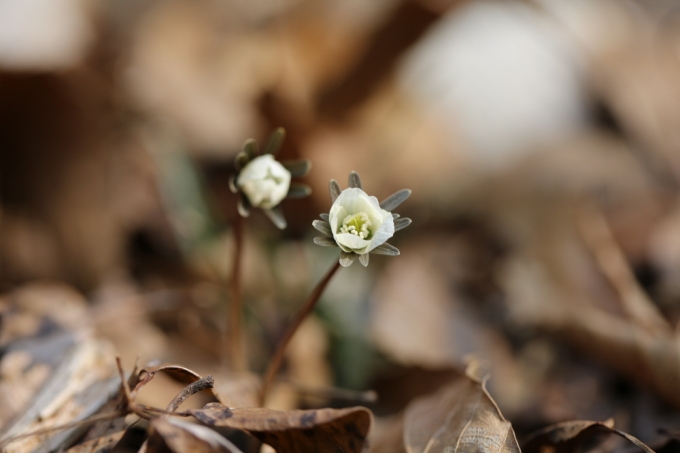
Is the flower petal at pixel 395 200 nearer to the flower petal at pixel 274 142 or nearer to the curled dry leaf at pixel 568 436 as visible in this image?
the flower petal at pixel 274 142

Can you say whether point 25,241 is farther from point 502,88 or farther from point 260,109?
point 502,88

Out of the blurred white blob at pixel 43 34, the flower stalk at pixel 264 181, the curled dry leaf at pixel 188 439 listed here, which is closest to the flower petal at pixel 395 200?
the flower stalk at pixel 264 181

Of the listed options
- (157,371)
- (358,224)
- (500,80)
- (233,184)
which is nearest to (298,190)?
(233,184)

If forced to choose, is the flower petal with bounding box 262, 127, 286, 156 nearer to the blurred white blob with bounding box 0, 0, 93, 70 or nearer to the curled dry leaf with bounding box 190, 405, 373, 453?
the curled dry leaf with bounding box 190, 405, 373, 453

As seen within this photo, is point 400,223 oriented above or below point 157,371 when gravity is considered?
above

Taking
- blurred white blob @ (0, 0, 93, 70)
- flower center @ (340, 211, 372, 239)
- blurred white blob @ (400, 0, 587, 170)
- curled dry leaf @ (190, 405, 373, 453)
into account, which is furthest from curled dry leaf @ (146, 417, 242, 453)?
blurred white blob @ (400, 0, 587, 170)

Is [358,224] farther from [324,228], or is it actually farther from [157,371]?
[157,371]

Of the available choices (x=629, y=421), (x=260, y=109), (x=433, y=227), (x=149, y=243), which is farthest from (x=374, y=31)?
(x=629, y=421)
